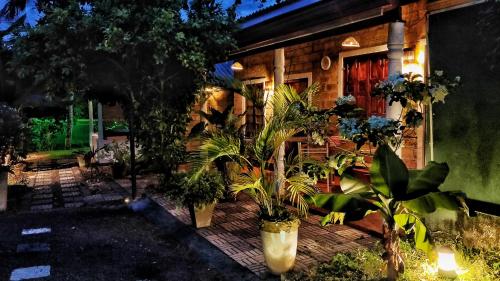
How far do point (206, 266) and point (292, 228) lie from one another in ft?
4.75

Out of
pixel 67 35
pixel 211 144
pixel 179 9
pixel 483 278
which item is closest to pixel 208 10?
pixel 179 9

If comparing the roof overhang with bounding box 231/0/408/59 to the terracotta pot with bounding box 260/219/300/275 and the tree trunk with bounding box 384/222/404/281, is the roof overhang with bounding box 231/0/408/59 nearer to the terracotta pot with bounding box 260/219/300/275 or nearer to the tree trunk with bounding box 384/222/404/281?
the tree trunk with bounding box 384/222/404/281

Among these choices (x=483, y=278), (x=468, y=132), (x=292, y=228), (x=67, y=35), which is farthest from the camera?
(x=67, y=35)

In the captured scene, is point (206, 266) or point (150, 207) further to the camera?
point (150, 207)

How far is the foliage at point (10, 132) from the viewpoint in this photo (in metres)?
8.56

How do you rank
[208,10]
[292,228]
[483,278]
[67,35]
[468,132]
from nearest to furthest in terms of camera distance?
[483,278] → [292,228] → [468,132] → [67,35] → [208,10]

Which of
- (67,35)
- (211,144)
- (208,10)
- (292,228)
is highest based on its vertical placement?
(208,10)

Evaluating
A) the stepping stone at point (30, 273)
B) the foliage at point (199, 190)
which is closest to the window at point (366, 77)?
the foliage at point (199, 190)

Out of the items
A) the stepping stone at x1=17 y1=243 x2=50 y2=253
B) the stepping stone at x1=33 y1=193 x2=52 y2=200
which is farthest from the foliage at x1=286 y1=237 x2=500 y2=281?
the stepping stone at x1=33 y1=193 x2=52 y2=200

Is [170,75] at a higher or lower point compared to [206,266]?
higher

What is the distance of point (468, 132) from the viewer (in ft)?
17.7

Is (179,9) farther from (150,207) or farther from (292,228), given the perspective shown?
(292,228)

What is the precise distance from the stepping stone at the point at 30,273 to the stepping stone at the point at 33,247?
0.76m

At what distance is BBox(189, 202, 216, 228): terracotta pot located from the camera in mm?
6996
